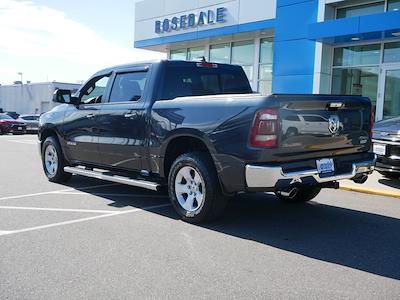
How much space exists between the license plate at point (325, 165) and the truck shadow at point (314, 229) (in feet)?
2.37

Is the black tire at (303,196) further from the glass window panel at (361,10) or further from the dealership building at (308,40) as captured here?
the glass window panel at (361,10)

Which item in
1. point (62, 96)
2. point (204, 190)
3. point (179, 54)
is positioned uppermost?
point (179, 54)

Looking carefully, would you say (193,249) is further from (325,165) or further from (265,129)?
(325,165)

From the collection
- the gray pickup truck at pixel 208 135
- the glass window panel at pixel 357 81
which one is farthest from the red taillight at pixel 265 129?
the glass window panel at pixel 357 81

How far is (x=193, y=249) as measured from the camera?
4.66 m

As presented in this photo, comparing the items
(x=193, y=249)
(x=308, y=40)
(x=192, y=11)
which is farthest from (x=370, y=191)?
(x=192, y=11)

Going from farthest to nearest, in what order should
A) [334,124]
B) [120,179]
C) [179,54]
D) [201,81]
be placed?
[179,54]
[201,81]
[120,179]
[334,124]

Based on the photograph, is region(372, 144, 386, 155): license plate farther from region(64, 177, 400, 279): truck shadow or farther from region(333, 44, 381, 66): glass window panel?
region(333, 44, 381, 66): glass window panel

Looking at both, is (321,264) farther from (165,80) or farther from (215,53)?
(215,53)

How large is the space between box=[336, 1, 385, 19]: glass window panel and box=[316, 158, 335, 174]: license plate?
388 inches

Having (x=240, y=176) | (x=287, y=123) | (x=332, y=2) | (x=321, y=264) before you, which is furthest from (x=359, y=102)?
(x=332, y=2)

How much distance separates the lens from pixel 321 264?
4258 millimetres

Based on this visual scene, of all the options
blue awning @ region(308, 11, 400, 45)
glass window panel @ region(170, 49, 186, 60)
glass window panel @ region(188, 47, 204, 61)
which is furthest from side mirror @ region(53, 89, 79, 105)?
glass window panel @ region(170, 49, 186, 60)

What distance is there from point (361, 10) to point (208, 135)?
35.0 ft
